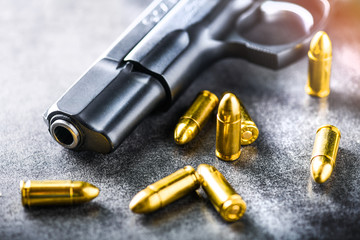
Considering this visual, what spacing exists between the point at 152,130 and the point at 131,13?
0.58m

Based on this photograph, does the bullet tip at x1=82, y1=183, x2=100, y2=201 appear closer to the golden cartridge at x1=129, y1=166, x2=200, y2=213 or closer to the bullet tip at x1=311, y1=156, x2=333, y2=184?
the golden cartridge at x1=129, y1=166, x2=200, y2=213

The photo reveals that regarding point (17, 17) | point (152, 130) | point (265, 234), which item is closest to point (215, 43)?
point (152, 130)

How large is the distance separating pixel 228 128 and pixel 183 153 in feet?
0.48

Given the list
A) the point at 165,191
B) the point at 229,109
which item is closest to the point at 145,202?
the point at 165,191

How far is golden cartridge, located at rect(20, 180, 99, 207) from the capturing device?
1.04 metres

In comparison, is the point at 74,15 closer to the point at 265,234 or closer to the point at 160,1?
the point at 160,1

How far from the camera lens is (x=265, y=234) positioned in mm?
988

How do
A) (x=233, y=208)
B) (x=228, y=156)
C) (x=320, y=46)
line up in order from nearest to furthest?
(x=233, y=208), (x=228, y=156), (x=320, y=46)

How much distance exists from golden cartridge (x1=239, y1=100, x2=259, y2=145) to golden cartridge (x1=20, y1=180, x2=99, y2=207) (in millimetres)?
384

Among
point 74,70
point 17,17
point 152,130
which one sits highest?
point 17,17

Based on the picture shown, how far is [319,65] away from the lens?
127 cm

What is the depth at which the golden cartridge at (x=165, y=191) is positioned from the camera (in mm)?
1017

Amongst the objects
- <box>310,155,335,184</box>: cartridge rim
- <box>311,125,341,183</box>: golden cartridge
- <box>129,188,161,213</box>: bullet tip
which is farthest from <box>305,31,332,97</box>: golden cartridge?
<box>129,188,161,213</box>: bullet tip

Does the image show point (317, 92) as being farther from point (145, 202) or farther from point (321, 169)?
point (145, 202)
